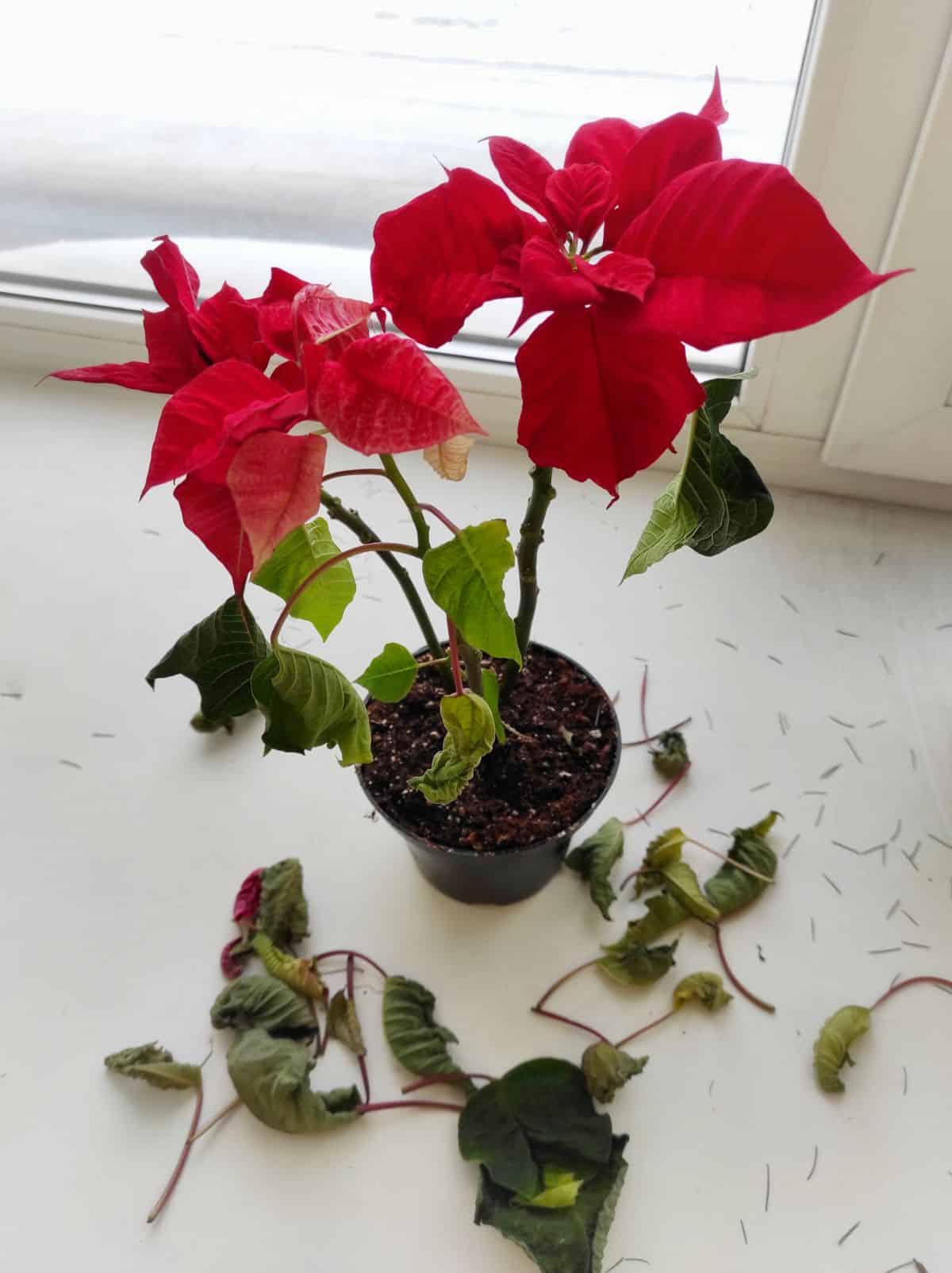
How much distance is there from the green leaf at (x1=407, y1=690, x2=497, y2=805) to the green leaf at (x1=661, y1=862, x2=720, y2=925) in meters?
0.24

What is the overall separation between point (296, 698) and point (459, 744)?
0.27ft

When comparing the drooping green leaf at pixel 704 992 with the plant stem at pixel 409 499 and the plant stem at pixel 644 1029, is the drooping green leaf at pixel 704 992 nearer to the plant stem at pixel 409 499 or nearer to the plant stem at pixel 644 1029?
the plant stem at pixel 644 1029

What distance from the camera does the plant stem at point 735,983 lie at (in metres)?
0.65

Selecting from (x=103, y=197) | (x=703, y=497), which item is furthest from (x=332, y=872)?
(x=103, y=197)

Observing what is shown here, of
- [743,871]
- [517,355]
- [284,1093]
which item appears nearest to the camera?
[517,355]

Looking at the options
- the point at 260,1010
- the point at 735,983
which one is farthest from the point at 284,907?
the point at 735,983

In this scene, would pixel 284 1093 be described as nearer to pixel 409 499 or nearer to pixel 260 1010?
pixel 260 1010

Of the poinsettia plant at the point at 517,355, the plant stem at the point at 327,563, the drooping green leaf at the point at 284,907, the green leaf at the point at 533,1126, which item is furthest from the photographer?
the drooping green leaf at the point at 284,907

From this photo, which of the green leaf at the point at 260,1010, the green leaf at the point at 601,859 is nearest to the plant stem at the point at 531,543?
the green leaf at the point at 601,859

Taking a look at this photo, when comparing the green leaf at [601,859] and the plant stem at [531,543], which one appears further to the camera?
the green leaf at [601,859]

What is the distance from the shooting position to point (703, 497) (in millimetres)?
412

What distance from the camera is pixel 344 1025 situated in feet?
2.10

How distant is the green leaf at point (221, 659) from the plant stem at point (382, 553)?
0.06 metres

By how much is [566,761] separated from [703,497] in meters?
0.27
